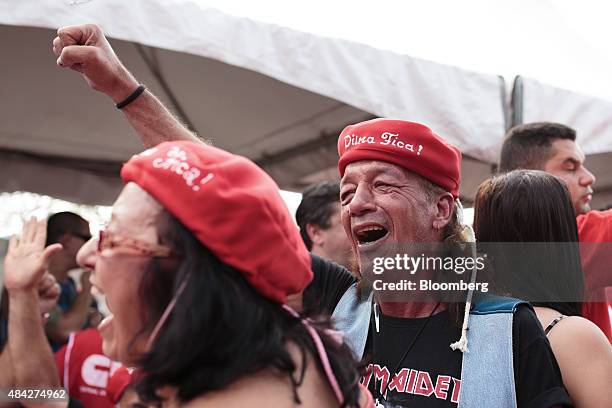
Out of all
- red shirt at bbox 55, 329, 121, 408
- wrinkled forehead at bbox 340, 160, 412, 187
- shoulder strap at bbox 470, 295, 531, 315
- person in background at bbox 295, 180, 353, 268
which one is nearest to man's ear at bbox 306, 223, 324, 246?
person in background at bbox 295, 180, 353, 268

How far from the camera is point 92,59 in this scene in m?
1.76

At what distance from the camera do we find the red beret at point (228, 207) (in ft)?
3.50

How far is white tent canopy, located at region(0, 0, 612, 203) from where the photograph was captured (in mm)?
2795

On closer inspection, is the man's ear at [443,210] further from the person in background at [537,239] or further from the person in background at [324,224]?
the person in background at [324,224]

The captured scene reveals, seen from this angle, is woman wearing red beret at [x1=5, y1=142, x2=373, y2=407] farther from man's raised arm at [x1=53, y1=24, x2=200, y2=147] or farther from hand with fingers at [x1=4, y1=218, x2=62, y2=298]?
hand with fingers at [x1=4, y1=218, x2=62, y2=298]

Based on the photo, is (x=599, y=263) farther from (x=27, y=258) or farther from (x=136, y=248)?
(x=27, y=258)

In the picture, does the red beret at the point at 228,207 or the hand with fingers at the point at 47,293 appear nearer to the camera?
the red beret at the point at 228,207

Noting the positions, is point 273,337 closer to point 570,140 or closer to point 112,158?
point 570,140

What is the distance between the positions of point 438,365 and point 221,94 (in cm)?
274

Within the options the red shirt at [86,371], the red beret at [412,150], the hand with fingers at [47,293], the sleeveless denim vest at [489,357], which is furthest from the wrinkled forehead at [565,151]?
the hand with fingers at [47,293]

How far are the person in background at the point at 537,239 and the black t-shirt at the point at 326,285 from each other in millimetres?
412

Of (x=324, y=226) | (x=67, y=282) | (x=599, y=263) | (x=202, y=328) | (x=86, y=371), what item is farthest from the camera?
(x=67, y=282)

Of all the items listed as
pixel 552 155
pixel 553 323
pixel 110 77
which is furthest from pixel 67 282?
pixel 553 323

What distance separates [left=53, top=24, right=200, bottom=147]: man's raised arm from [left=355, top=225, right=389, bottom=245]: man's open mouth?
53 cm
